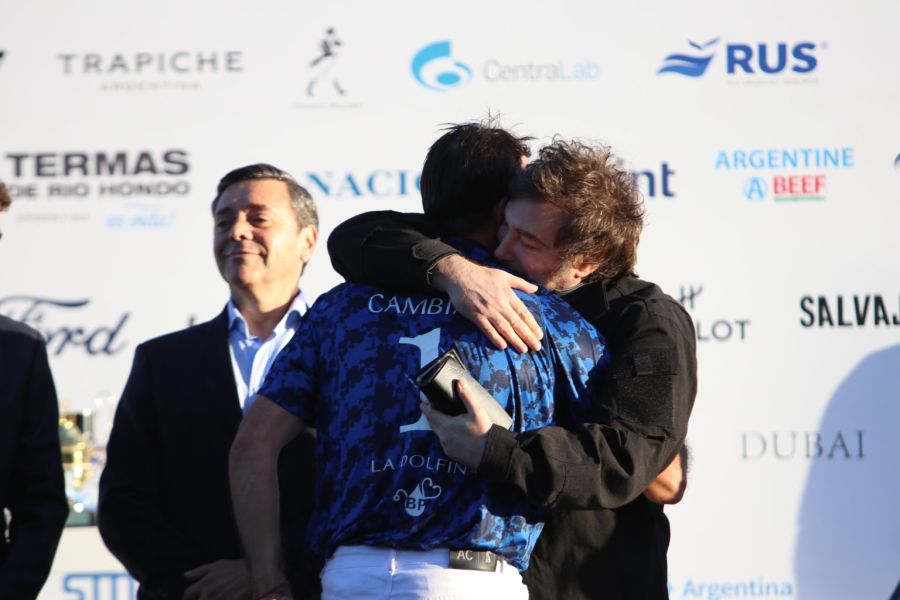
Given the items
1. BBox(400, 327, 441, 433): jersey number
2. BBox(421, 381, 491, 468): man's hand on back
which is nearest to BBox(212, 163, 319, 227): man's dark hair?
BBox(400, 327, 441, 433): jersey number

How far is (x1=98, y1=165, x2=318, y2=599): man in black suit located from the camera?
8.18 ft

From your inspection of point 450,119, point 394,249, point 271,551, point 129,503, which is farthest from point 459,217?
point 450,119

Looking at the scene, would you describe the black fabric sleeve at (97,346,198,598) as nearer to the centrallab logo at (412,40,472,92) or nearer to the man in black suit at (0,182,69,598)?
the man in black suit at (0,182,69,598)

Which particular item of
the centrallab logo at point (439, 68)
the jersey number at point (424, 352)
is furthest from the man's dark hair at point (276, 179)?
the jersey number at point (424, 352)

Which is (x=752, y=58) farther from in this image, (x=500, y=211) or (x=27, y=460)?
(x=27, y=460)

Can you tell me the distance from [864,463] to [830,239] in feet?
2.39

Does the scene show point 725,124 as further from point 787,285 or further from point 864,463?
point 864,463

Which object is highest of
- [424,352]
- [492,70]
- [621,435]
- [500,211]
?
[492,70]

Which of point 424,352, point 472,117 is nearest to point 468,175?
point 424,352

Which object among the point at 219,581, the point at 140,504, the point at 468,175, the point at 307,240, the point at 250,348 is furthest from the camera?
the point at 307,240

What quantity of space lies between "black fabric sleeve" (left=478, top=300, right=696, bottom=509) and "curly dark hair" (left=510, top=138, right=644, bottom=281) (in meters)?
0.13

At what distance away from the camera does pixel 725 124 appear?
3770mm

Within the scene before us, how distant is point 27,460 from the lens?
244 cm

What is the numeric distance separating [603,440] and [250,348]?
1.32 metres
